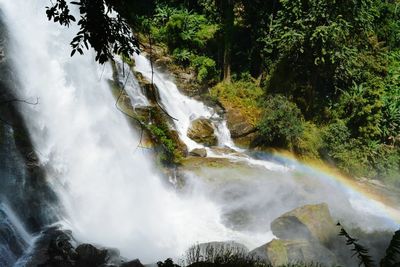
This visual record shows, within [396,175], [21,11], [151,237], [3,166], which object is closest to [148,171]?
[151,237]

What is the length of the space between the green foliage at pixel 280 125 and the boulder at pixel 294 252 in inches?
341

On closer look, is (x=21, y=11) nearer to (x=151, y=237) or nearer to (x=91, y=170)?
(x=91, y=170)

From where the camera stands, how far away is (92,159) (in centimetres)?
1364

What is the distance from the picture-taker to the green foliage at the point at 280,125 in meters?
18.6

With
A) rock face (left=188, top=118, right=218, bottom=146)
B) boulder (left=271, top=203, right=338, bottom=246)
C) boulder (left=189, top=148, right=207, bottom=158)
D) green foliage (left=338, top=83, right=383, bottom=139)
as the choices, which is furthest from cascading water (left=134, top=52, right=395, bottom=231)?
green foliage (left=338, top=83, right=383, bottom=139)

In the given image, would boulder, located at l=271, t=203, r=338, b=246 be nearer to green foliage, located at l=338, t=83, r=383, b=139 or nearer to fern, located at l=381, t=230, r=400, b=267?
fern, located at l=381, t=230, r=400, b=267

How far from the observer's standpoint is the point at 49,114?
44.5 ft

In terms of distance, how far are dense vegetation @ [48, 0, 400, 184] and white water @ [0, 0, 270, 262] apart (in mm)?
3844

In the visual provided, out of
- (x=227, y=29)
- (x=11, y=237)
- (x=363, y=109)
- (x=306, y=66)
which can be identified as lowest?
(x=11, y=237)

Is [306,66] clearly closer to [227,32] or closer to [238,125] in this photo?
[227,32]

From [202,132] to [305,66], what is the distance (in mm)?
5983

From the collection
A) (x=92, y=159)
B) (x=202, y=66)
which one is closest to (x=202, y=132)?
(x=202, y=66)

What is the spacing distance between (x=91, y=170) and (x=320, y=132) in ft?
36.2

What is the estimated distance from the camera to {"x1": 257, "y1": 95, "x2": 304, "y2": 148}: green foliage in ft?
61.0
